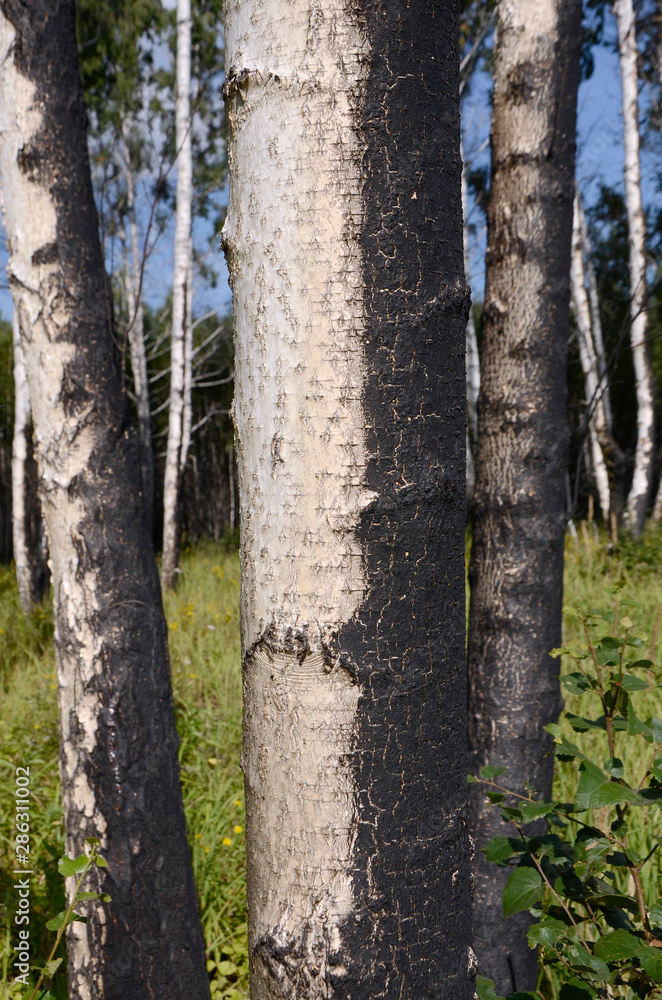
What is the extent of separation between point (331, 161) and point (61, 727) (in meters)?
1.60

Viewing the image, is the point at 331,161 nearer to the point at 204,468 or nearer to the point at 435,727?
the point at 435,727

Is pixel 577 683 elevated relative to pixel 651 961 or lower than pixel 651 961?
elevated

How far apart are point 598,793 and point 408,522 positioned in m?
0.53

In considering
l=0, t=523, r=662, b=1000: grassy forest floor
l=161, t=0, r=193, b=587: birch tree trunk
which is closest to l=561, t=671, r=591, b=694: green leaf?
l=0, t=523, r=662, b=1000: grassy forest floor

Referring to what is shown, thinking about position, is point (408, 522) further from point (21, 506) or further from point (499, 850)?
point (21, 506)

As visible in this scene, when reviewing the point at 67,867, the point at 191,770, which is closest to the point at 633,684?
the point at 67,867

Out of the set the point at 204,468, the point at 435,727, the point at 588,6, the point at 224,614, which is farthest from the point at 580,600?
the point at 204,468

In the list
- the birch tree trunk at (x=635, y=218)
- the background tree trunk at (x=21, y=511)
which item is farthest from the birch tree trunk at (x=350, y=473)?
the birch tree trunk at (x=635, y=218)

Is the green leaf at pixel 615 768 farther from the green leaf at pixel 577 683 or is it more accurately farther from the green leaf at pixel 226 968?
the green leaf at pixel 226 968

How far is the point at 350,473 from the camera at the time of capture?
0.58 m

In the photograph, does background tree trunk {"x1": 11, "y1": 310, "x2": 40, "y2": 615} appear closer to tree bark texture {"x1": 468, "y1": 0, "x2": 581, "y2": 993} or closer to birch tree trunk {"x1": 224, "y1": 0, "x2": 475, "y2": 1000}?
tree bark texture {"x1": 468, "y1": 0, "x2": 581, "y2": 993}

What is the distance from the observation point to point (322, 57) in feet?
1.88

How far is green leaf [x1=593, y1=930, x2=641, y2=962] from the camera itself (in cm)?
83

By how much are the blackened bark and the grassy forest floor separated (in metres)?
1.14
